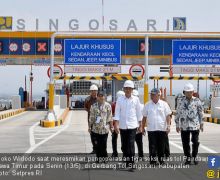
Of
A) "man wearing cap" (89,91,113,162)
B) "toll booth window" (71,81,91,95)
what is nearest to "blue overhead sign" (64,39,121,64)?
"man wearing cap" (89,91,113,162)

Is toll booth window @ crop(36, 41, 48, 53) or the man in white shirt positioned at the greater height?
toll booth window @ crop(36, 41, 48, 53)

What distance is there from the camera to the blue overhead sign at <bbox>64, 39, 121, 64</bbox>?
24250 mm

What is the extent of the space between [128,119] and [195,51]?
51.4 ft

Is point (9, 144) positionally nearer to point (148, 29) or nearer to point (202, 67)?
point (202, 67)

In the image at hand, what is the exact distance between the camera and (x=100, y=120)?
10609mm

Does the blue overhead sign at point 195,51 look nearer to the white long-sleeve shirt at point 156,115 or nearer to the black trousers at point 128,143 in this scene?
the white long-sleeve shirt at point 156,115

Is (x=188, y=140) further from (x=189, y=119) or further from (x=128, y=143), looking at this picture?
(x=128, y=143)

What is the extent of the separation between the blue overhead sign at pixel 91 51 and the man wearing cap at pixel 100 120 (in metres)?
13.7

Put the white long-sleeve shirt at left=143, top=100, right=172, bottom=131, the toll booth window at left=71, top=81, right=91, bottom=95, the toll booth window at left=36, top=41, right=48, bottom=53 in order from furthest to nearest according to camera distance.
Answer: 1. the toll booth window at left=71, top=81, right=91, bottom=95
2. the toll booth window at left=36, top=41, right=48, bottom=53
3. the white long-sleeve shirt at left=143, top=100, right=172, bottom=131

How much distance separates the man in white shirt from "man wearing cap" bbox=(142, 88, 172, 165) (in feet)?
1.03

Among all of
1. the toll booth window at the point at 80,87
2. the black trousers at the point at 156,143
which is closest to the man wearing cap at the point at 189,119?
the black trousers at the point at 156,143

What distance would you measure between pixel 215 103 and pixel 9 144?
15.9 metres

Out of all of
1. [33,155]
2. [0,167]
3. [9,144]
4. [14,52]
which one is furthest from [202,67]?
[14,52]

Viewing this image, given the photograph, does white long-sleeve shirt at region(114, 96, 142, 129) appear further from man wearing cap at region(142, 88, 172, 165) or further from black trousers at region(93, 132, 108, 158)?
black trousers at region(93, 132, 108, 158)
